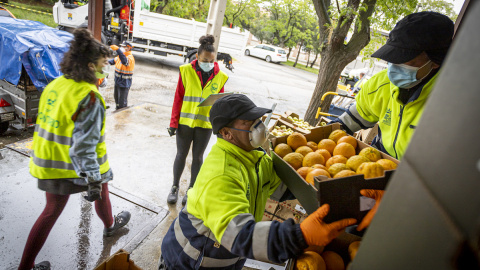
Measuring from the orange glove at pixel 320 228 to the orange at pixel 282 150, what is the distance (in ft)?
2.44

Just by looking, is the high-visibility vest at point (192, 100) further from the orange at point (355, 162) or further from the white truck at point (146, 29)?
the white truck at point (146, 29)

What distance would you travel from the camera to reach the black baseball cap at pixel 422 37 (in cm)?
179

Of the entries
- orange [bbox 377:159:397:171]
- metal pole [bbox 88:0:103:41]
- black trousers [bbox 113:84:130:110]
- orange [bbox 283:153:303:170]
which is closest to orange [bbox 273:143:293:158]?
orange [bbox 283:153:303:170]

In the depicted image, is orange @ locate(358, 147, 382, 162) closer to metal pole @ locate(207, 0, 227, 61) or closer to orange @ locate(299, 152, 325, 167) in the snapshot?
orange @ locate(299, 152, 325, 167)

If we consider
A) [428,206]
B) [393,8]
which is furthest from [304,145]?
[393,8]

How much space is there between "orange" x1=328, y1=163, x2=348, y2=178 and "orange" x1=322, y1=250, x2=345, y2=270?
0.67 meters

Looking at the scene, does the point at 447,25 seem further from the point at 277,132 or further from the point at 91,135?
the point at 91,135

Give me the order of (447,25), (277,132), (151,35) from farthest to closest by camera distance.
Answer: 1. (151,35)
2. (277,132)
3. (447,25)

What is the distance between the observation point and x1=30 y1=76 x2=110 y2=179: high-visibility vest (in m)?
2.23

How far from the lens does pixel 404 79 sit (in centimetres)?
203

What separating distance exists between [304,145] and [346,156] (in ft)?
1.10

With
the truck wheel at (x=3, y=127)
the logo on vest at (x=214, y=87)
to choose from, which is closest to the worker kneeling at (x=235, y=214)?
the logo on vest at (x=214, y=87)

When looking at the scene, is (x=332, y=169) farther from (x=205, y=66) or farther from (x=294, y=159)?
(x=205, y=66)

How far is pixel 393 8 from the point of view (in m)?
4.97
